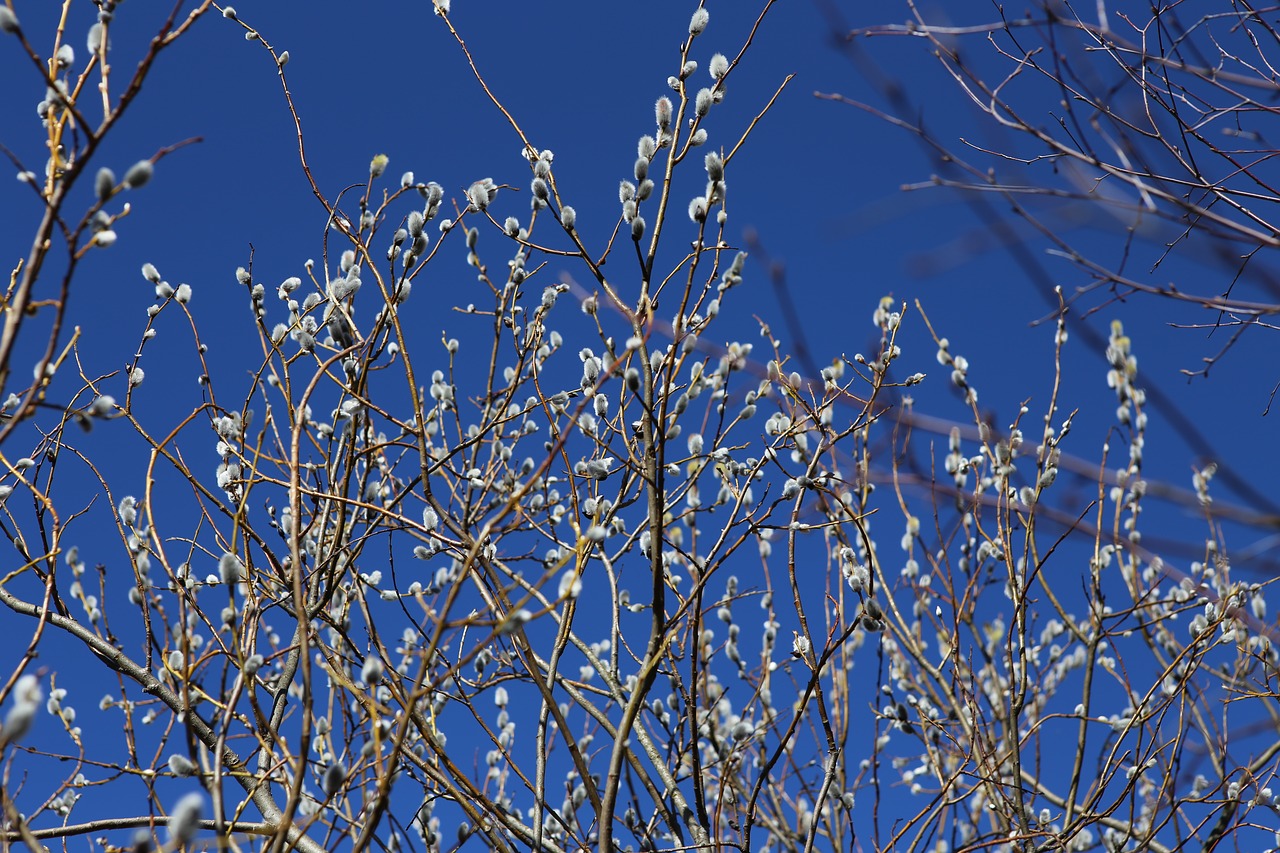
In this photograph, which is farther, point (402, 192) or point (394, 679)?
point (402, 192)

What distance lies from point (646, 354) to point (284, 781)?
1.24 metres

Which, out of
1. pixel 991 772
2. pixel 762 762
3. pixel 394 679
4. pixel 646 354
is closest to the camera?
pixel 394 679

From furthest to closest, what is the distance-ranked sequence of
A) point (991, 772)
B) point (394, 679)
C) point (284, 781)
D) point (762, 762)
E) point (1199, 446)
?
point (762, 762) → point (991, 772) → point (394, 679) → point (284, 781) → point (1199, 446)

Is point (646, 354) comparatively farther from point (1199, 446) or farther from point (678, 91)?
point (1199, 446)

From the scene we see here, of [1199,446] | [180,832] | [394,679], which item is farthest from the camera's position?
[394,679]

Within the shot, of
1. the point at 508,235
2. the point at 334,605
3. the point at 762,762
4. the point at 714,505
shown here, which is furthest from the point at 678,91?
the point at 762,762

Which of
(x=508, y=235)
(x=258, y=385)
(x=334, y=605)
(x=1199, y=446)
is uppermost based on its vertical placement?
(x=508, y=235)

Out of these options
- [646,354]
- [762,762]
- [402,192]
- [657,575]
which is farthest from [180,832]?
[762,762]

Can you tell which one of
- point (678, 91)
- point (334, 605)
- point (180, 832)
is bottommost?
point (180, 832)

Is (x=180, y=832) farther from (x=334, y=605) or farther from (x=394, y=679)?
(x=334, y=605)

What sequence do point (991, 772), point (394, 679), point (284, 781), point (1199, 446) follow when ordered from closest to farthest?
1. point (1199, 446)
2. point (284, 781)
3. point (394, 679)
4. point (991, 772)

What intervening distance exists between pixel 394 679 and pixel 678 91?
64.2 inches

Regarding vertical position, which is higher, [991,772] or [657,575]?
[657,575]

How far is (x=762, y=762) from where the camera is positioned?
3705 mm
